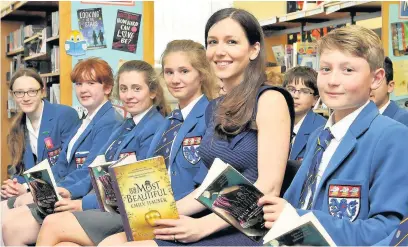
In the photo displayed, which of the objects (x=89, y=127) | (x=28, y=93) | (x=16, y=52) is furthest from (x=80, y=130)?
(x=16, y=52)

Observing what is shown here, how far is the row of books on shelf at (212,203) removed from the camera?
50.9 inches

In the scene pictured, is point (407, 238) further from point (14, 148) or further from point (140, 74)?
point (14, 148)

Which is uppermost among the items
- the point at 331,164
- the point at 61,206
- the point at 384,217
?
the point at 331,164

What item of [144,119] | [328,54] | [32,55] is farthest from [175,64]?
[32,55]

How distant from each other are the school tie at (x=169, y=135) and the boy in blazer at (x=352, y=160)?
0.82m

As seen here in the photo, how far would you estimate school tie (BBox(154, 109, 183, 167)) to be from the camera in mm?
2461

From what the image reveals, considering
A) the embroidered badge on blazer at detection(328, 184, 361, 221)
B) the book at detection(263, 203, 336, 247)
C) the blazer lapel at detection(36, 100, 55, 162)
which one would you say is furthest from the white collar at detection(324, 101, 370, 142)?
the blazer lapel at detection(36, 100, 55, 162)

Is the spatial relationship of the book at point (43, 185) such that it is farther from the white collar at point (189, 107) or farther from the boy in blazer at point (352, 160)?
the boy in blazer at point (352, 160)

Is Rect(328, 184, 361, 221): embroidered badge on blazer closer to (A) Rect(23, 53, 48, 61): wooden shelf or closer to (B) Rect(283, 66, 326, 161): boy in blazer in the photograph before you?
(B) Rect(283, 66, 326, 161): boy in blazer

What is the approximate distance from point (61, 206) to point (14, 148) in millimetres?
1154

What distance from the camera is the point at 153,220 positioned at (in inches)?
70.3

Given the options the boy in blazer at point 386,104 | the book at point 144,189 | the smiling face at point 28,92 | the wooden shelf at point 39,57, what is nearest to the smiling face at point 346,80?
the book at point 144,189

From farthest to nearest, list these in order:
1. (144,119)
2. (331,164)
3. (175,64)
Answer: (144,119), (175,64), (331,164)

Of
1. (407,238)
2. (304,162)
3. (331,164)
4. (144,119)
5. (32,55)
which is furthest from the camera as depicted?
(32,55)
